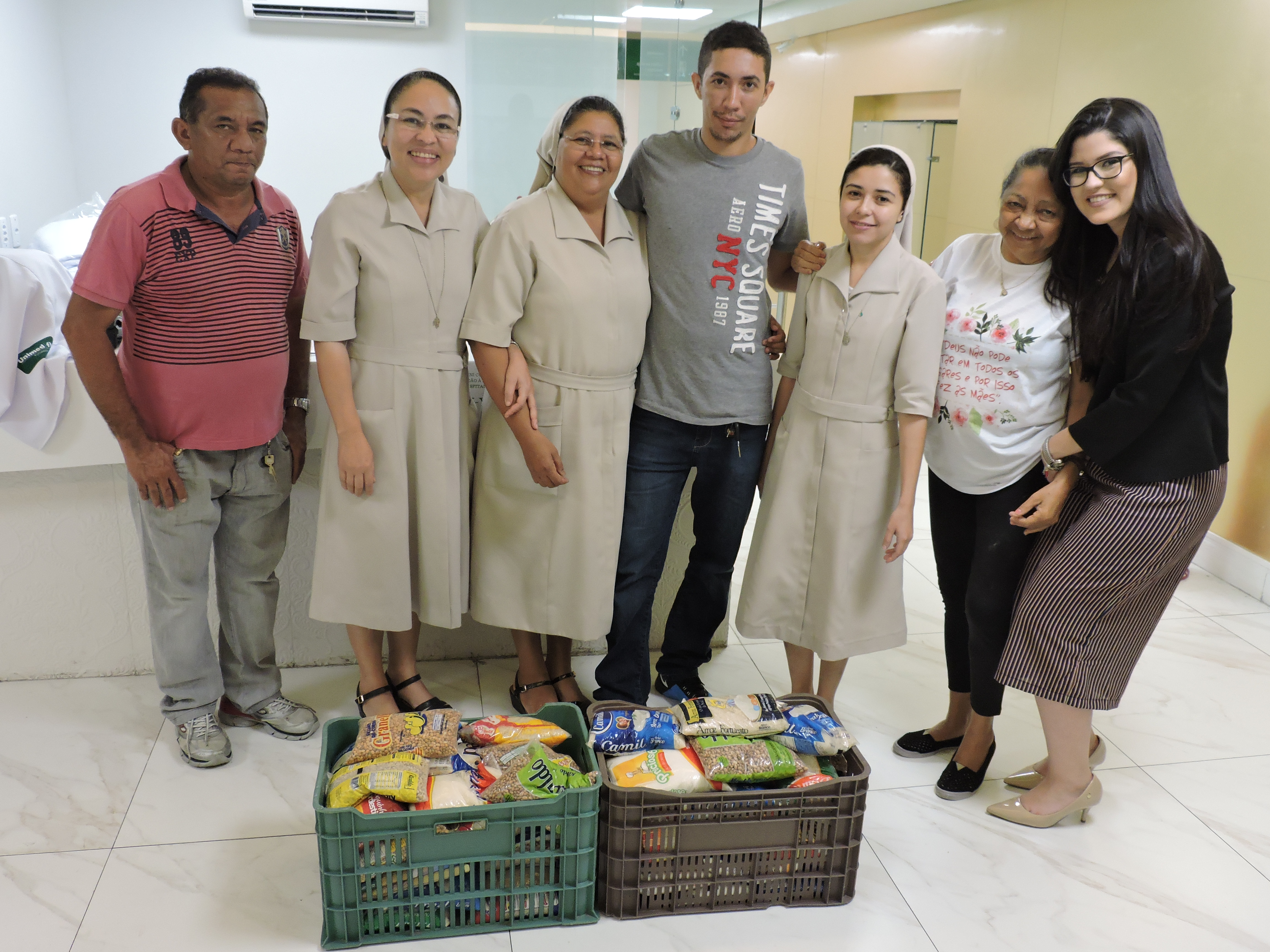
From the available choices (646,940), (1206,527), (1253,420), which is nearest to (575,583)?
(646,940)

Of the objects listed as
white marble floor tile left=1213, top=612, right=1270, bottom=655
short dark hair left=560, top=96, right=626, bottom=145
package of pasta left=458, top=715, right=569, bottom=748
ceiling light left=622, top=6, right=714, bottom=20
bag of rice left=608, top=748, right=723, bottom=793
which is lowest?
white marble floor tile left=1213, top=612, right=1270, bottom=655

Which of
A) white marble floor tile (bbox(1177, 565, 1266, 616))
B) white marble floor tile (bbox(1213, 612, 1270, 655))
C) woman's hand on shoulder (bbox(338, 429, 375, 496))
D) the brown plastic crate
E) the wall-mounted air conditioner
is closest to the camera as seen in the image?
the brown plastic crate

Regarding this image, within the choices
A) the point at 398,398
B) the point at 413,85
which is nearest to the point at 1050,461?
the point at 398,398

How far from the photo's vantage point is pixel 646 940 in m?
1.74

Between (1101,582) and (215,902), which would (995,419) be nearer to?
(1101,582)

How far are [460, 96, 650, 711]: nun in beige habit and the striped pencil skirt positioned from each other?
35.9 inches

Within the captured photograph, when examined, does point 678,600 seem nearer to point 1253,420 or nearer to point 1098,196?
point 1098,196

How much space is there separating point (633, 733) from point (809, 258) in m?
1.07

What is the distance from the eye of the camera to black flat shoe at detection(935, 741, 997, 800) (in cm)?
219

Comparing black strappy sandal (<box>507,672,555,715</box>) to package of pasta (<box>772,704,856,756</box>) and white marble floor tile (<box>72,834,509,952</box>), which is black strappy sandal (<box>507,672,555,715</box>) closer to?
white marble floor tile (<box>72,834,509,952</box>)

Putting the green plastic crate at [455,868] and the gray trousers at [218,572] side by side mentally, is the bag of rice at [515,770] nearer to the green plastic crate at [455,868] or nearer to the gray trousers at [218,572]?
the green plastic crate at [455,868]

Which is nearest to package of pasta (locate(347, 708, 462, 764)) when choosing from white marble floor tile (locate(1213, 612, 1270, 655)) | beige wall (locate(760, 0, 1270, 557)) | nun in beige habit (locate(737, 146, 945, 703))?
nun in beige habit (locate(737, 146, 945, 703))

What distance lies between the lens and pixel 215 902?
178 cm

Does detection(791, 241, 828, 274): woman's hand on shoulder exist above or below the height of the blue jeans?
above
